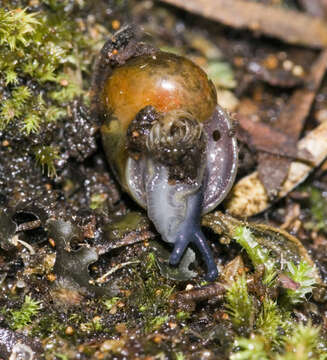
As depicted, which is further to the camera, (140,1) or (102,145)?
(140,1)

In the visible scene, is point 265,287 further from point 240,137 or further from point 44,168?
point 44,168

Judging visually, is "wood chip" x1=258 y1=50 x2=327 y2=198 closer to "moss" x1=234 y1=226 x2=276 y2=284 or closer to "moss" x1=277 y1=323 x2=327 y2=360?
"moss" x1=234 y1=226 x2=276 y2=284

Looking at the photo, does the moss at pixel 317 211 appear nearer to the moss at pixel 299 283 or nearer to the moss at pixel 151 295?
the moss at pixel 299 283

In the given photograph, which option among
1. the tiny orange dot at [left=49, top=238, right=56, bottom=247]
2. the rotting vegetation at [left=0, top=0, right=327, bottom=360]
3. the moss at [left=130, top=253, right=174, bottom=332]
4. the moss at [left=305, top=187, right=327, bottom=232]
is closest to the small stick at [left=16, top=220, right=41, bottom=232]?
the rotting vegetation at [left=0, top=0, right=327, bottom=360]

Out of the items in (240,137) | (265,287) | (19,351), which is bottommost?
(19,351)

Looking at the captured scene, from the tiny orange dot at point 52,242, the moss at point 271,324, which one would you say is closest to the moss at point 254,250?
the moss at point 271,324

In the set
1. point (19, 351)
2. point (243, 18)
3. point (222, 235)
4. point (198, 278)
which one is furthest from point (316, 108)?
point (19, 351)
